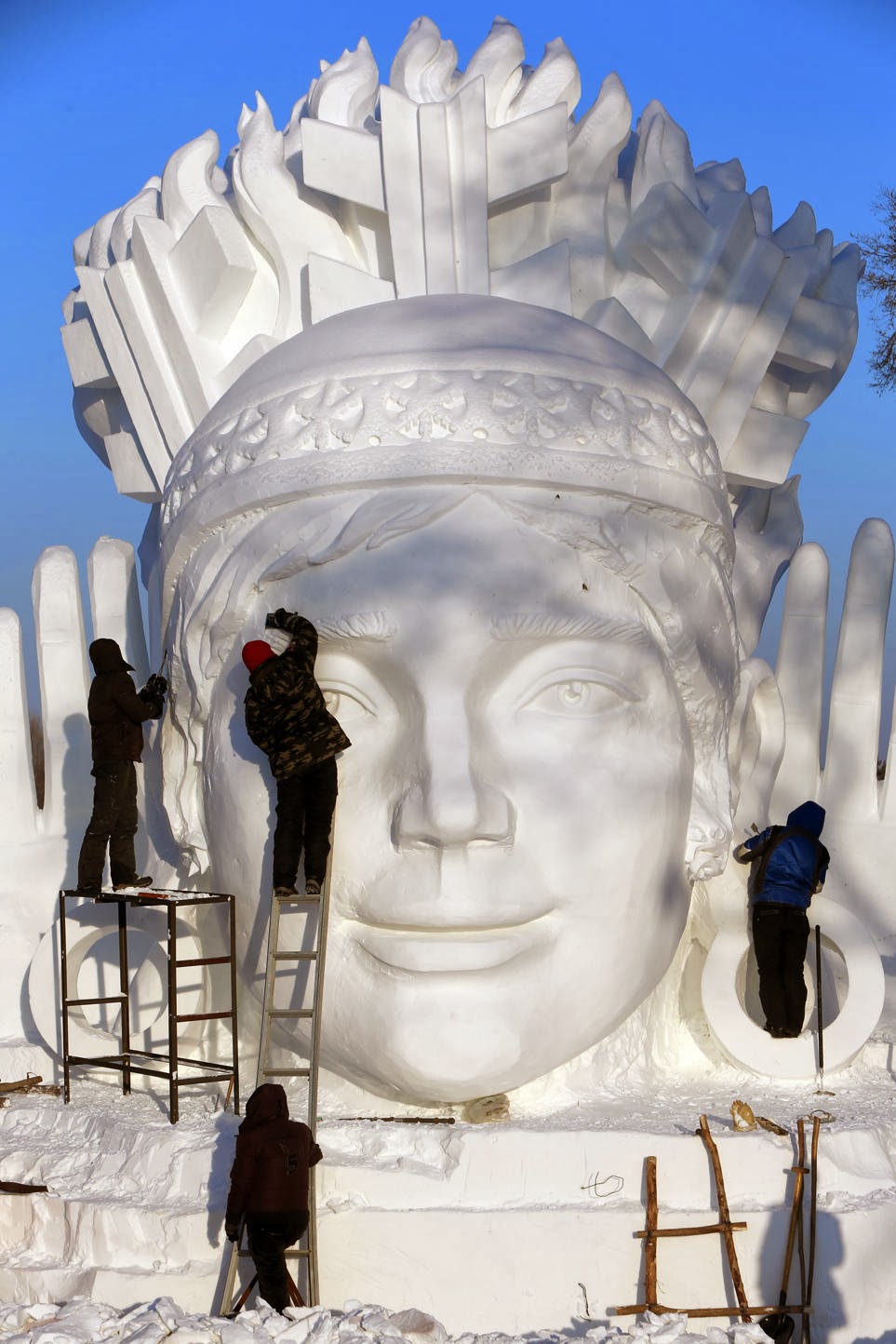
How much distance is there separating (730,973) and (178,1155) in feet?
8.19

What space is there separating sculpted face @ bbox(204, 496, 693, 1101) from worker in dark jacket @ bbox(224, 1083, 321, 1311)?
0.88 meters

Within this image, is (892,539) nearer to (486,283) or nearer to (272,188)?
(486,283)

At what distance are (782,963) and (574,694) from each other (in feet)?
5.63

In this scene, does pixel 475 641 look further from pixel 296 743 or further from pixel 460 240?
pixel 460 240

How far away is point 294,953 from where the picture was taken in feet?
19.6

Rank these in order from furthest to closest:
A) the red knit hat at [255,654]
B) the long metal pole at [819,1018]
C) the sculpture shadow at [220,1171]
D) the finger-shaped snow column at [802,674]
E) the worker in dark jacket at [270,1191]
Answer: the finger-shaped snow column at [802,674]
the long metal pole at [819,1018]
the red knit hat at [255,654]
the sculpture shadow at [220,1171]
the worker in dark jacket at [270,1191]

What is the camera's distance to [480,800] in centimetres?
590

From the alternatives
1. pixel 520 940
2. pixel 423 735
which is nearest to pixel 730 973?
pixel 520 940

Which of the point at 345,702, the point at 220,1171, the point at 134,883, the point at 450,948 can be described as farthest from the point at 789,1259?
the point at 134,883

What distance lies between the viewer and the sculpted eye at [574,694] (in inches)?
245

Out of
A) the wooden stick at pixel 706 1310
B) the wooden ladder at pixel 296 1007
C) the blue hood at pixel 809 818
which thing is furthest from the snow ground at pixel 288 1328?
the blue hood at pixel 809 818

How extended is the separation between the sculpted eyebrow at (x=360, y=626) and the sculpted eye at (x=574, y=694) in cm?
61

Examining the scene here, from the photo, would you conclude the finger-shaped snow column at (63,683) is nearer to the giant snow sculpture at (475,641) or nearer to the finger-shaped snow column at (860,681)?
the giant snow sculpture at (475,641)

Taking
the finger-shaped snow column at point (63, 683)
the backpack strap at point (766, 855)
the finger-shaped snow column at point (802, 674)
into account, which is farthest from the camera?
the finger-shaped snow column at point (63, 683)
